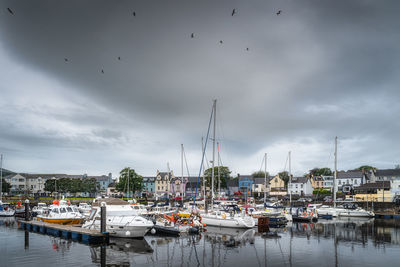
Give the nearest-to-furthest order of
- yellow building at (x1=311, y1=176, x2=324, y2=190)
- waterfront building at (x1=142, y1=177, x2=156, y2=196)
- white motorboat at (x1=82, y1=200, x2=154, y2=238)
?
white motorboat at (x1=82, y1=200, x2=154, y2=238), yellow building at (x1=311, y1=176, x2=324, y2=190), waterfront building at (x1=142, y1=177, x2=156, y2=196)

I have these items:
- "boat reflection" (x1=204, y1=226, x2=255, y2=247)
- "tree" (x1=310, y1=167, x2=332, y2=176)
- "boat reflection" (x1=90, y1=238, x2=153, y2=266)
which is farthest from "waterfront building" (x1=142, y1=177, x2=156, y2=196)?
"boat reflection" (x1=90, y1=238, x2=153, y2=266)

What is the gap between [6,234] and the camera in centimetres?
4044

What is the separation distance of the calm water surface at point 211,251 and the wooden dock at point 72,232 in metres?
0.94

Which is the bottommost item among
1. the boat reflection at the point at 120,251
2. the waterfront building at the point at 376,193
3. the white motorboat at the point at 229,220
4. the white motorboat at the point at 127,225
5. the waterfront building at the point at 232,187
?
the waterfront building at the point at 232,187

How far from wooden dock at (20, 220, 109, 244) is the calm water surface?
0.94 meters

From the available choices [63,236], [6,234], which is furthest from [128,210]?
[6,234]

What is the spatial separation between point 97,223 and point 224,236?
14740mm

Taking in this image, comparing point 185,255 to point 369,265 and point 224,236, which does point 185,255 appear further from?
point 369,265

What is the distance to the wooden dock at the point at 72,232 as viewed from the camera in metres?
31.5

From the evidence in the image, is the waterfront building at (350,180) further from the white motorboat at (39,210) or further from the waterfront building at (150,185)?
the white motorboat at (39,210)

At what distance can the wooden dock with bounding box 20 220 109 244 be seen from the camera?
104 ft

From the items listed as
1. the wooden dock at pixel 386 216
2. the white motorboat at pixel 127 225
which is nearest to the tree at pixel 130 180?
the wooden dock at pixel 386 216

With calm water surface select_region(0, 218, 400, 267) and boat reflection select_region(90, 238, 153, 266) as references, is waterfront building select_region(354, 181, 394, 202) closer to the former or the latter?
calm water surface select_region(0, 218, 400, 267)

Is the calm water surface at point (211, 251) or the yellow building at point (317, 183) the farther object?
the yellow building at point (317, 183)
